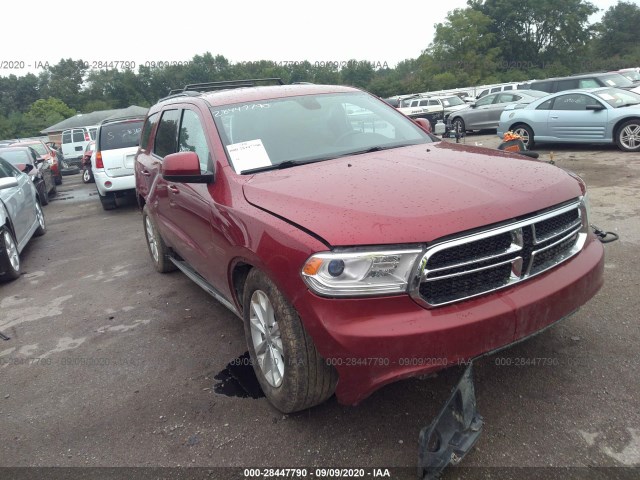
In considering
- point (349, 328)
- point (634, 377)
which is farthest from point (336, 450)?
point (634, 377)

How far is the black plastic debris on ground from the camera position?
10.5 feet

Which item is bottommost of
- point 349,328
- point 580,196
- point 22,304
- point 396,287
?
point 22,304

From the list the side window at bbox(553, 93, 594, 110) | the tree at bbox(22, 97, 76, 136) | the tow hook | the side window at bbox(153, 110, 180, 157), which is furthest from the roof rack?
the tree at bbox(22, 97, 76, 136)

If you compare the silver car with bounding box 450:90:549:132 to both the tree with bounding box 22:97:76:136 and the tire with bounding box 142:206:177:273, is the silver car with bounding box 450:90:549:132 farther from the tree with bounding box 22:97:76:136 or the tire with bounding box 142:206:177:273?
the tree with bounding box 22:97:76:136

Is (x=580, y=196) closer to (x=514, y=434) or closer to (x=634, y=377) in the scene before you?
(x=634, y=377)

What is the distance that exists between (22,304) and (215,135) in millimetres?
3312

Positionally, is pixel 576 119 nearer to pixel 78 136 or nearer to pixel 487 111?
pixel 487 111

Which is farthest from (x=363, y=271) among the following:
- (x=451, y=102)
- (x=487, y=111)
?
(x=451, y=102)

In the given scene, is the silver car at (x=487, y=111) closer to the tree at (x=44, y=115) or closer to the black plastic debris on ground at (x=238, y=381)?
the black plastic debris on ground at (x=238, y=381)

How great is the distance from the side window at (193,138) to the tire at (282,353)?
3.62ft

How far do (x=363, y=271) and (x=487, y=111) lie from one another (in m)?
17.1

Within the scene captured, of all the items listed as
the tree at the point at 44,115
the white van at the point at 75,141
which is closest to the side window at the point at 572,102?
the white van at the point at 75,141

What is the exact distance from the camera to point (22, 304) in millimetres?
5344

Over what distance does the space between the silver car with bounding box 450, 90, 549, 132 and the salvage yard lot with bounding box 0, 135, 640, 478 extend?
13.7 metres
